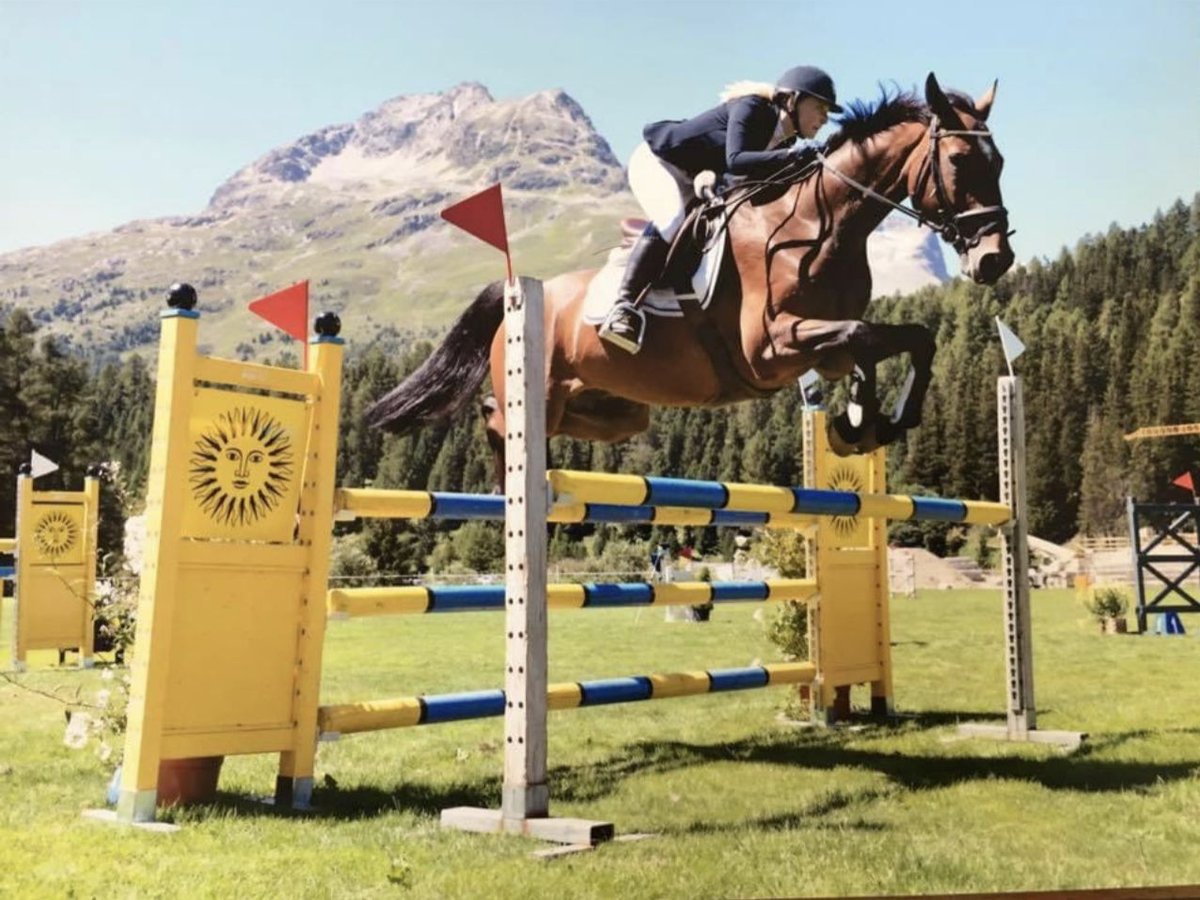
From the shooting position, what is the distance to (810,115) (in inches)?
120

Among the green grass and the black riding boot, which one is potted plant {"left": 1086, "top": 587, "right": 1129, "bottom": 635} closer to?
the green grass

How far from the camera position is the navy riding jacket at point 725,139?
3031 mm

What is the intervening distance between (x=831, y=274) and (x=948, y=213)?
320mm

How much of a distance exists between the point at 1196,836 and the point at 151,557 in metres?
1.93

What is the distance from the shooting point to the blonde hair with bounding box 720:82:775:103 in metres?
3.00

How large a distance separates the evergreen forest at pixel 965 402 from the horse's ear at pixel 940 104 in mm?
503

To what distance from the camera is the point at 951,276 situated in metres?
3.13

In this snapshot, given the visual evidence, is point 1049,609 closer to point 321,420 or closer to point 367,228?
point 367,228

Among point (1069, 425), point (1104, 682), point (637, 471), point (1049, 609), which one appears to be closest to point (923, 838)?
point (637, 471)

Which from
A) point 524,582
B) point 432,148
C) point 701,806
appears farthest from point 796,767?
point 432,148

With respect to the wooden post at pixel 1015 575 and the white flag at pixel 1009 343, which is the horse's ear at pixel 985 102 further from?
the wooden post at pixel 1015 575

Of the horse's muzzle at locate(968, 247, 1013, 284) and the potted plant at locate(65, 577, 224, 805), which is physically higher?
the horse's muzzle at locate(968, 247, 1013, 284)

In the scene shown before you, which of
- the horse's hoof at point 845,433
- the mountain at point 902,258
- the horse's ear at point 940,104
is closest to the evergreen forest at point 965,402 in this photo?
the mountain at point 902,258

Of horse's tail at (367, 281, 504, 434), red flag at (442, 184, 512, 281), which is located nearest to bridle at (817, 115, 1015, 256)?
red flag at (442, 184, 512, 281)
